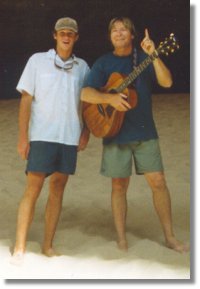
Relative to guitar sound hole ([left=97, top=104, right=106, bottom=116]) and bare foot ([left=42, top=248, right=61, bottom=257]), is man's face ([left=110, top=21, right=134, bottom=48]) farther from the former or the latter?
bare foot ([left=42, top=248, right=61, bottom=257])

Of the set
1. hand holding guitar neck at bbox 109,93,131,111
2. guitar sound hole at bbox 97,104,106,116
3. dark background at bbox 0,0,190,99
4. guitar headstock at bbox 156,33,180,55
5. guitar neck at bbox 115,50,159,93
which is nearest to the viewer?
guitar headstock at bbox 156,33,180,55

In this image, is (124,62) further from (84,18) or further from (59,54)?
(84,18)

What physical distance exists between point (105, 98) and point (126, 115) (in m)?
0.17

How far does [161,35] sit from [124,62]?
7.94ft

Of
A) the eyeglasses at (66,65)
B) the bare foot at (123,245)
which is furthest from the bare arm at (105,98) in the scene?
the bare foot at (123,245)

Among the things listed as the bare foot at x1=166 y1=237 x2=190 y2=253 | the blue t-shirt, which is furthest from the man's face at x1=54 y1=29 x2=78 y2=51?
the bare foot at x1=166 y1=237 x2=190 y2=253

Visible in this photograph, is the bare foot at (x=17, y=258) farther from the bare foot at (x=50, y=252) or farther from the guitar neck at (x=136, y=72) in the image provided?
the guitar neck at (x=136, y=72)

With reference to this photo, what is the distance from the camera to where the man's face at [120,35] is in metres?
2.71

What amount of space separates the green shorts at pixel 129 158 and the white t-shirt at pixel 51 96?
0.81 feet

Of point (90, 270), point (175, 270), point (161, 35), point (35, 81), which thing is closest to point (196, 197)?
point (175, 270)

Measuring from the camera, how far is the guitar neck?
2553 millimetres

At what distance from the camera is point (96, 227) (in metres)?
3.48

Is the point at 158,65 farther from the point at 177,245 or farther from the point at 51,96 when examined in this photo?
the point at 177,245

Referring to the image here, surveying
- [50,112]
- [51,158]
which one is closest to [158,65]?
[50,112]
